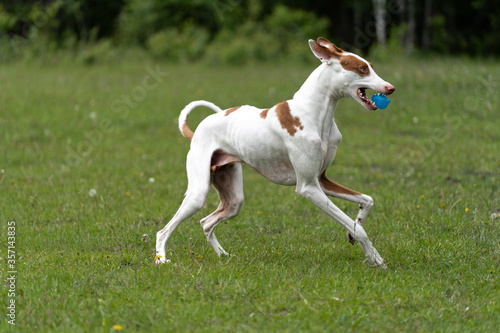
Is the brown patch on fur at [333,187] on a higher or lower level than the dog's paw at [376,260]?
higher

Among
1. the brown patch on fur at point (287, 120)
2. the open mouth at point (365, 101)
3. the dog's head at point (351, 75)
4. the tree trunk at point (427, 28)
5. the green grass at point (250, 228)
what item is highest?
the dog's head at point (351, 75)

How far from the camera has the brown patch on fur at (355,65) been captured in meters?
4.68

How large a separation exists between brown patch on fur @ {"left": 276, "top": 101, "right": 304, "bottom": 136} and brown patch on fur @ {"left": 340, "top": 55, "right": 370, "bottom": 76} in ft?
1.79

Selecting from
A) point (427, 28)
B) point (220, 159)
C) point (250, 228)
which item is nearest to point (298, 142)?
point (220, 159)

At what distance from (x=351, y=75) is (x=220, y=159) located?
4.32 ft

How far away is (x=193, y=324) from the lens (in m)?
3.93

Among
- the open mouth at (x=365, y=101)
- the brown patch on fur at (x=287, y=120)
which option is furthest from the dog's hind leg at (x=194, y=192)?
the open mouth at (x=365, y=101)

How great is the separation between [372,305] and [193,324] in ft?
3.85

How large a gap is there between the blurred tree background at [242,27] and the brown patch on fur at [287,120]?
549 inches

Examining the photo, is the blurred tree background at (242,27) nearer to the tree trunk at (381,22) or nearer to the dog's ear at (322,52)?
Answer: the tree trunk at (381,22)

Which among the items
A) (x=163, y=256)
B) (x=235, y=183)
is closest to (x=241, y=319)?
(x=163, y=256)

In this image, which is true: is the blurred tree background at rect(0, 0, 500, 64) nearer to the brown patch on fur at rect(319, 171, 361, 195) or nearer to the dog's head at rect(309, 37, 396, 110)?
the brown patch on fur at rect(319, 171, 361, 195)

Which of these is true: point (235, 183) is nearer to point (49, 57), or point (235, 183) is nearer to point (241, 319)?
point (241, 319)

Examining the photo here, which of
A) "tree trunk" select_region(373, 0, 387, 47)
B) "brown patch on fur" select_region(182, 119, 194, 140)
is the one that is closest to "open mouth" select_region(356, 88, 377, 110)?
"brown patch on fur" select_region(182, 119, 194, 140)
